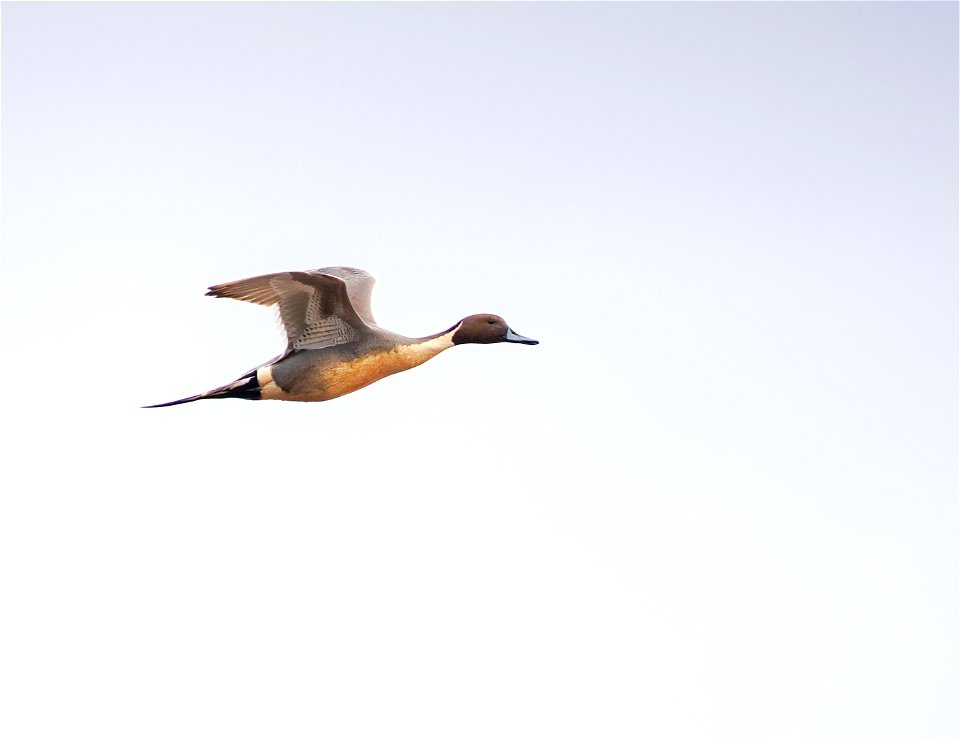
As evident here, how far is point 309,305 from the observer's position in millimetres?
10523

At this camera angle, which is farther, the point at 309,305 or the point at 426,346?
the point at 426,346

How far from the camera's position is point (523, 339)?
1136 centimetres

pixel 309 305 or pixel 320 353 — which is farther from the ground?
pixel 309 305

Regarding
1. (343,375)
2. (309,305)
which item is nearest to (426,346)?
(343,375)

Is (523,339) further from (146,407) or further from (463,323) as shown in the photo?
(146,407)

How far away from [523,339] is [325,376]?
1.75 metres

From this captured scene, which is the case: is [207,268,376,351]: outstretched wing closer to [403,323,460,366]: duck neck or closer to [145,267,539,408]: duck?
[145,267,539,408]: duck

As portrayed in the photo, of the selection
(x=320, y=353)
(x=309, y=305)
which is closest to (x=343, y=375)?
(x=320, y=353)

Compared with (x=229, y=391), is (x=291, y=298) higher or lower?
higher

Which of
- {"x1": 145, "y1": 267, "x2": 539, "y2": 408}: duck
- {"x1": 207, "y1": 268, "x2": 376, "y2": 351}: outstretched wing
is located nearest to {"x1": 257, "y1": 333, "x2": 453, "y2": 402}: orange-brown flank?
{"x1": 145, "y1": 267, "x2": 539, "y2": 408}: duck

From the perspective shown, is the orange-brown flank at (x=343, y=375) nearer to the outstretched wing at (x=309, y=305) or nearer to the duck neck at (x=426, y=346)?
the duck neck at (x=426, y=346)

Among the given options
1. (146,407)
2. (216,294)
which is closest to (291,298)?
(216,294)

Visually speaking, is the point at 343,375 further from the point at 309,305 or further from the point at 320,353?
the point at 309,305

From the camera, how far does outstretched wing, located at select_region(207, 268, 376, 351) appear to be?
1020 cm
